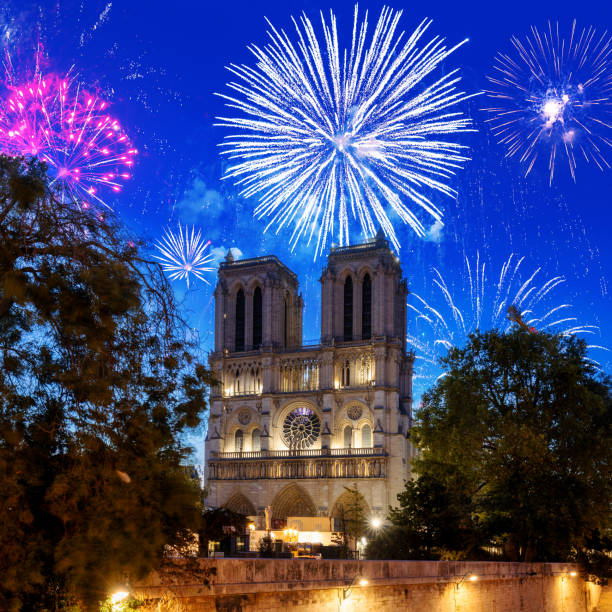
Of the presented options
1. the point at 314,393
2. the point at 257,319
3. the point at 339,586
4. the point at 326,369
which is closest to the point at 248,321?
the point at 257,319

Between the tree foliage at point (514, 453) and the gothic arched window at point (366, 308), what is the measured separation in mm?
27206

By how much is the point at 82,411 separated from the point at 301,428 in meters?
49.6

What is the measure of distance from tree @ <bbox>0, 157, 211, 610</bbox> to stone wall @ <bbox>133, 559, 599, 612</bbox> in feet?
2.78


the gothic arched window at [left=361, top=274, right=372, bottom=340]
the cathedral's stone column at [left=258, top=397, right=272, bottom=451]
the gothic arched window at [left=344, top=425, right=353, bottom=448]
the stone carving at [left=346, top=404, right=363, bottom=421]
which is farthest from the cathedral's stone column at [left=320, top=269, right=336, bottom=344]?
the gothic arched window at [left=344, top=425, right=353, bottom=448]

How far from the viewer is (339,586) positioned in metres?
14.9

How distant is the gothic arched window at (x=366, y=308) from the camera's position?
2327 inches

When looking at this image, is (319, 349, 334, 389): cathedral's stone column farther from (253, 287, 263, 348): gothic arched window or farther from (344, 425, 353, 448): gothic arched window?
(253, 287, 263, 348): gothic arched window

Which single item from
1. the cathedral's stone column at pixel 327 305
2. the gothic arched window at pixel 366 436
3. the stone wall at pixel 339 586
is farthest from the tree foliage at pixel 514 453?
the cathedral's stone column at pixel 327 305

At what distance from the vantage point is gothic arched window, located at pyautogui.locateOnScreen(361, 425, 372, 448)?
187 ft

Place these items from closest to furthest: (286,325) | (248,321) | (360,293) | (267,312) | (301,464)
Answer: (301,464) → (360,293) → (267,312) → (248,321) → (286,325)

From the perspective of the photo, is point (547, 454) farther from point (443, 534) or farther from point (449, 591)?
point (449, 591)

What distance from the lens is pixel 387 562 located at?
16.5 m

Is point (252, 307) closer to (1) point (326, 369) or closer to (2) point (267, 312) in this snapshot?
(2) point (267, 312)

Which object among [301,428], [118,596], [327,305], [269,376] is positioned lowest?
[118,596]
